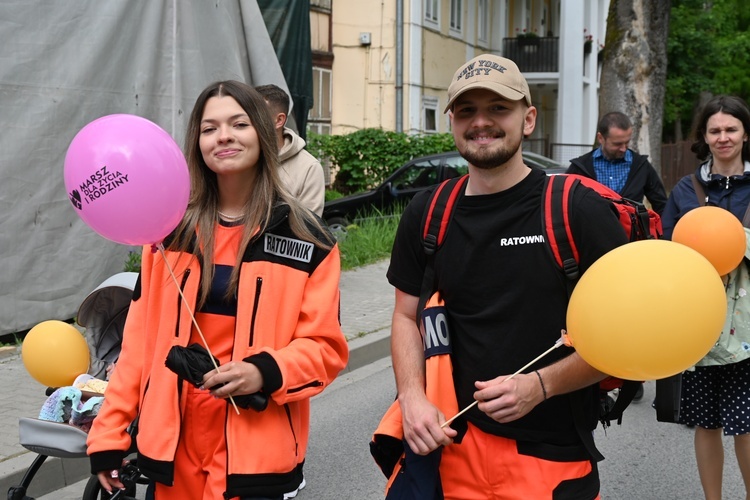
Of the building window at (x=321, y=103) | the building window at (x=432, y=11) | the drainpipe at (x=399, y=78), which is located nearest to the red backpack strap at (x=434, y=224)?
the building window at (x=321, y=103)

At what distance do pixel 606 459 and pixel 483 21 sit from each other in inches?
975

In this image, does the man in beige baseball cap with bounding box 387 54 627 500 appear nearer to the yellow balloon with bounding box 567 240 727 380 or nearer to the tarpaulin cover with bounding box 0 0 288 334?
the yellow balloon with bounding box 567 240 727 380

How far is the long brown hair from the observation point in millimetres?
2879

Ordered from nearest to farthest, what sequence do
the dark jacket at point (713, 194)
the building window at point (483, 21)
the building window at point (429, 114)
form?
1. the dark jacket at point (713, 194)
2. the building window at point (429, 114)
3. the building window at point (483, 21)

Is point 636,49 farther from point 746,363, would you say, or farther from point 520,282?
point 520,282

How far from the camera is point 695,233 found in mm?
3938

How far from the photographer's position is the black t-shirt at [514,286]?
2562 millimetres

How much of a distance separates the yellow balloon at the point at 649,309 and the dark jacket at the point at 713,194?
7.87ft

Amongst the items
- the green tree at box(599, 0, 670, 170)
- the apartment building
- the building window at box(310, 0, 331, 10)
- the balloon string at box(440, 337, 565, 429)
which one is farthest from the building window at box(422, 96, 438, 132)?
the balloon string at box(440, 337, 565, 429)

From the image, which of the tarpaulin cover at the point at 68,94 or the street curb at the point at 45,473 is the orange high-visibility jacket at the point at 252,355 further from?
the tarpaulin cover at the point at 68,94

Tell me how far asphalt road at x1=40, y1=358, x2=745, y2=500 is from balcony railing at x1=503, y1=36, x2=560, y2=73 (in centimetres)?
2508

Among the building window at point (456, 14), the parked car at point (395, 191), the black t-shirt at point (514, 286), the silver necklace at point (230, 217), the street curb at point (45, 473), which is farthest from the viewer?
the building window at point (456, 14)

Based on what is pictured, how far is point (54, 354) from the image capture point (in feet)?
12.3

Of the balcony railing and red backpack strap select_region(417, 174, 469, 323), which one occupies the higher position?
the balcony railing
